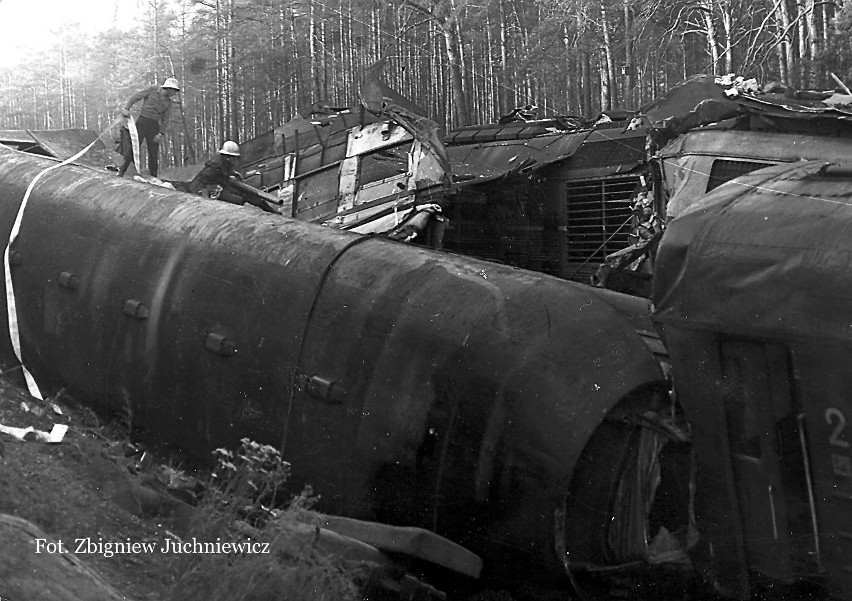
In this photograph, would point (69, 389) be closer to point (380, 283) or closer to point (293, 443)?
point (293, 443)

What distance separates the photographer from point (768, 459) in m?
4.36

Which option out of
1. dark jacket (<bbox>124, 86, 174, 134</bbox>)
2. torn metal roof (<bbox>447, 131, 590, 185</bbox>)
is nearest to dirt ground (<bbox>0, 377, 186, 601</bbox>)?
dark jacket (<bbox>124, 86, 174, 134</bbox>)

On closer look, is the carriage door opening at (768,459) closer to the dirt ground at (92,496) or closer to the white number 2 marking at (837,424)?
the white number 2 marking at (837,424)

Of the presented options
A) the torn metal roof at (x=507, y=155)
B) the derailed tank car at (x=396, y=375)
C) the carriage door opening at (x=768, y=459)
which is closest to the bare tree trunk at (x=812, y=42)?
the torn metal roof at (x=507, y=155)

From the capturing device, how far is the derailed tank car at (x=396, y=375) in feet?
16.6

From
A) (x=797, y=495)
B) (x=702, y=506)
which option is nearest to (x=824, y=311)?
(x=797, y=495)

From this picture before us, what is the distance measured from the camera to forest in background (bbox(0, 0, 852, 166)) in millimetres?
20766

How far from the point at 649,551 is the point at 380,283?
7.49ft

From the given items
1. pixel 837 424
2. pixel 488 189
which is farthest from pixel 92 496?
pixel 488 189

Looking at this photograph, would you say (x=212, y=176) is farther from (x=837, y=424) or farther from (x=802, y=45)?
(x=802, y=45)

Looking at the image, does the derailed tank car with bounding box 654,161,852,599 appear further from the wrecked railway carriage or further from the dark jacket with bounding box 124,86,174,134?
the dark jacket with bounding box 124,86,174,134

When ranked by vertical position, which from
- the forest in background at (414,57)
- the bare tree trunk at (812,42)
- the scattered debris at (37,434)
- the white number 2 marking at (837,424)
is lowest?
the scattered debris at (37,434)

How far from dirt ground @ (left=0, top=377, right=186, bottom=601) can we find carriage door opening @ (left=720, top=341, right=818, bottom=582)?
273cm

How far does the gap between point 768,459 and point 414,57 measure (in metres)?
25.8
